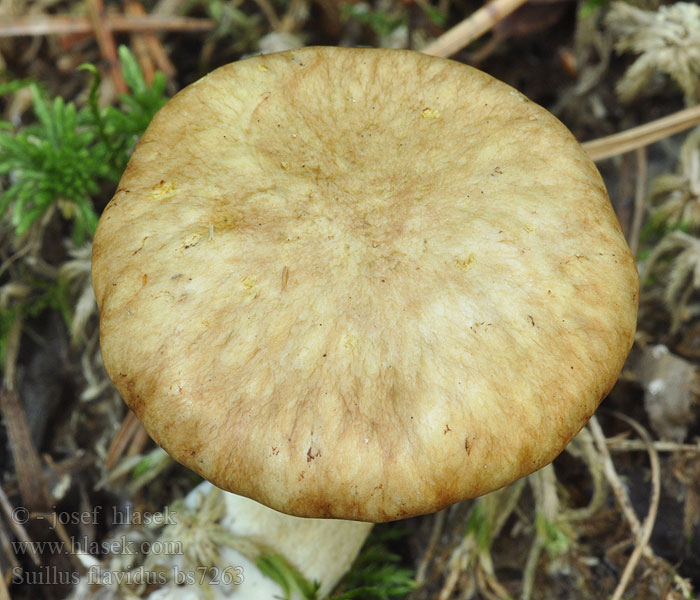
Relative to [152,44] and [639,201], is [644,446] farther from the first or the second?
[152,44]

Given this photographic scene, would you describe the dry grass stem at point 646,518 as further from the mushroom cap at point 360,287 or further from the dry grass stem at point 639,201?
the mushroom cap at point 360,287

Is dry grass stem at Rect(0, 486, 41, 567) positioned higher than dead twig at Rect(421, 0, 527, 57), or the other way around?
dead twig at Rect(421, 0, 527, 57)

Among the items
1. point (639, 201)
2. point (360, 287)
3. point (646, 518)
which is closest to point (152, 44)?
point (360, 287)

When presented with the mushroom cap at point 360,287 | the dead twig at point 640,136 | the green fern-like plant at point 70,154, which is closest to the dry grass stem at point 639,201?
the dead twig at point 640,136

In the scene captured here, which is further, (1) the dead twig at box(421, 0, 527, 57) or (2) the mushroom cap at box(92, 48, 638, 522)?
(1) the dead twig at box(421, 0, 527, 57)

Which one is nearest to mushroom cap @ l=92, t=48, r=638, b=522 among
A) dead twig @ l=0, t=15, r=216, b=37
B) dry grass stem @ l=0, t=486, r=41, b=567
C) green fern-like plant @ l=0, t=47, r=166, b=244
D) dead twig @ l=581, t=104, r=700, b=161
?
green fern-like plant @ l=0, t=47, r=166, b=244

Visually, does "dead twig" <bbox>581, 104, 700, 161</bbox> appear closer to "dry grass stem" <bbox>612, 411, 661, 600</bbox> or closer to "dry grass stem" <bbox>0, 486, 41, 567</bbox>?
"dry grass stem" <bbox>612, 411, 661, 600</bbox>
